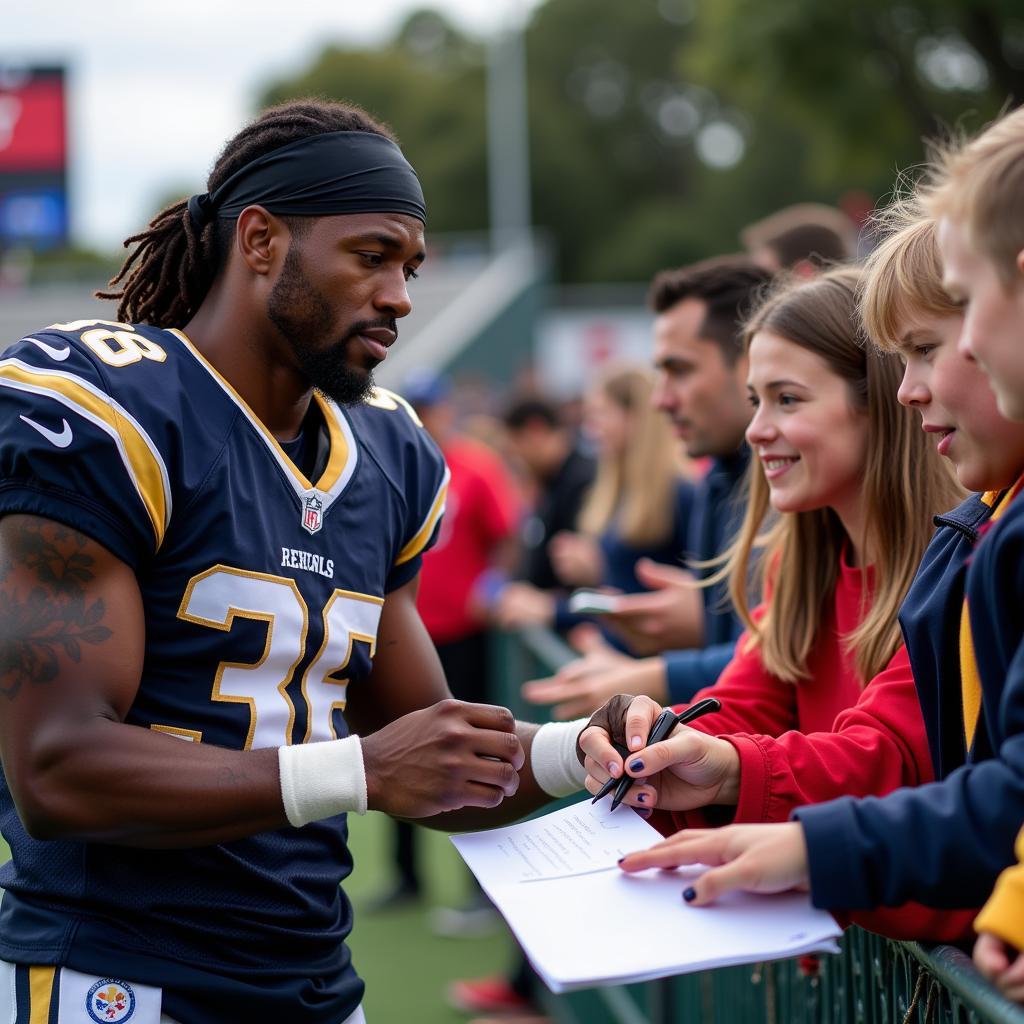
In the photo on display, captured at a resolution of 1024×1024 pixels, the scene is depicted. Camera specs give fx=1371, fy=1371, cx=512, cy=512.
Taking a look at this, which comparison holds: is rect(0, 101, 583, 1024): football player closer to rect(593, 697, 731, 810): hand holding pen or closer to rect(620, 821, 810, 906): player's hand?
rect(593, 697, 731, 810): hand holding pen

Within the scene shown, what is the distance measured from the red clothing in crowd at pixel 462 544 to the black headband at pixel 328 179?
4.84 m

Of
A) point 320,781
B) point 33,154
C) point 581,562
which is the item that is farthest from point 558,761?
point 33,154

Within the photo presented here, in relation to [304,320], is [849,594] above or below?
below

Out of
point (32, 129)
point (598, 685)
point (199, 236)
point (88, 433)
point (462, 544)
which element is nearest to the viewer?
point (88, 433)

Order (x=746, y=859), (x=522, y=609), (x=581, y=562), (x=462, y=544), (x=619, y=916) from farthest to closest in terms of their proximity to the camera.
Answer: (x=462, y=544)
(x=581, y=562)
(x=522, y=609)
(x=619, y=916)
(x=746, y=859)

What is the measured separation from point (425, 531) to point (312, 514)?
384mm

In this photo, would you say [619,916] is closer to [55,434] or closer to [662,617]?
[55,434]

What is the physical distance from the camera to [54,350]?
2371 mm

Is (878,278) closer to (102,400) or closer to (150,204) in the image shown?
(102,400)

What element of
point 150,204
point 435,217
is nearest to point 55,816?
point 435,217

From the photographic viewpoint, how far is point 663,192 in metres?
53.5

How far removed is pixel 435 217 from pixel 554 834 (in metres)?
49.6

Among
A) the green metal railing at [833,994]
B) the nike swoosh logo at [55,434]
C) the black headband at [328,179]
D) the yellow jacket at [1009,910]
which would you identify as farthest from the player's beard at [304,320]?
the yellow jacket at [1009,910]

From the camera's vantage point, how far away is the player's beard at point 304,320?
2.65m
